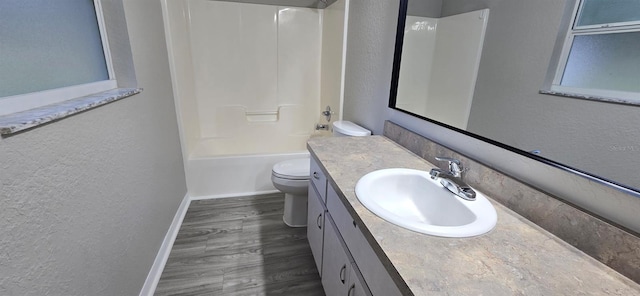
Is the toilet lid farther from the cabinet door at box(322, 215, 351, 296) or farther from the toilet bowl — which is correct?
the cabinet door at box(322, 215, 351, 296)

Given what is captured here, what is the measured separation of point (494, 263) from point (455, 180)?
0.37 meters

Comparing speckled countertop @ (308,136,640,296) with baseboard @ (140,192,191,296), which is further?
baseboard @ (140,192,191,296)

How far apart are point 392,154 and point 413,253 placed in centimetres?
74

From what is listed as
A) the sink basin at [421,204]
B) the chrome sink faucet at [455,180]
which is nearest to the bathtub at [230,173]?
the sink basin at [421,204]

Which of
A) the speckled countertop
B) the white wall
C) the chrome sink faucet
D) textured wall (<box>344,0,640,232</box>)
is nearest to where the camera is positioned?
the speckled countertop

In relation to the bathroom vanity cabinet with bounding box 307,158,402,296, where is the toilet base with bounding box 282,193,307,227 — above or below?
below

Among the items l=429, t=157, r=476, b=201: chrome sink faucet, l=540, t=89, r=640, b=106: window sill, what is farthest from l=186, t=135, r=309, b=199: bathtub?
l=540, t=89, r=640, b=106: window sill

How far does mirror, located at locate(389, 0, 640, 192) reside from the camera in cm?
65

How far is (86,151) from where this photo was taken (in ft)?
3.18

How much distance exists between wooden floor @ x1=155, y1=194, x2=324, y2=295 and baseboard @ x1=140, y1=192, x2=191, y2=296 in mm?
31

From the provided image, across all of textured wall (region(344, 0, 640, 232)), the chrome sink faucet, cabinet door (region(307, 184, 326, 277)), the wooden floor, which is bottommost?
the wooden floor

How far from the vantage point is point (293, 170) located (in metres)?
1.94

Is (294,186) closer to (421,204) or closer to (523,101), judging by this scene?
(421,204)

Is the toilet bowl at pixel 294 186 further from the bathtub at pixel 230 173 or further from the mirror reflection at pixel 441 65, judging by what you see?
the mirror reflection at pixel 441 65
